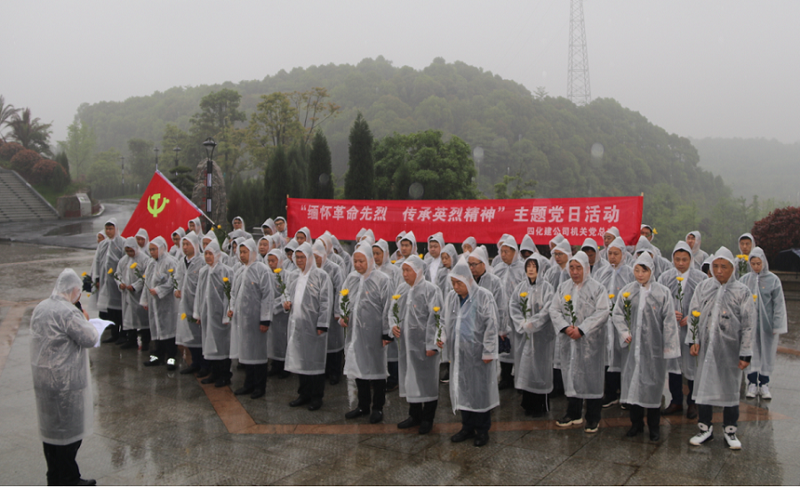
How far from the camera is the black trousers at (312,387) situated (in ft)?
19.7

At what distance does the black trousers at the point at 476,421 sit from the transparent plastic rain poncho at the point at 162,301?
455 centimetres

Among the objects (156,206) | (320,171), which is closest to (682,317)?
(156,206)

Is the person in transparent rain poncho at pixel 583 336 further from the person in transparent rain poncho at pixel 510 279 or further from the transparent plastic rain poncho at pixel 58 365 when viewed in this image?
the transparent plastic rain poncho at pixel 58 365

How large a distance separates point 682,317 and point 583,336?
148 centimetres

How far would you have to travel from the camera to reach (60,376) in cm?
408

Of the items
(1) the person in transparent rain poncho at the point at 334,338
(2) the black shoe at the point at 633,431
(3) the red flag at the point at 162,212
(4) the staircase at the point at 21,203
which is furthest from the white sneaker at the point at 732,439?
(4) the staircase at the point at 21,203

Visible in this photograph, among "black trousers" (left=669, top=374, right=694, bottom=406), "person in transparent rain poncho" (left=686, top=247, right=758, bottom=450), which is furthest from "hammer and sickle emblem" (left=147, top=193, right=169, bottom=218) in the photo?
"person in transparent rain poncho" (left=686, top=247, right=758, bottom=450)

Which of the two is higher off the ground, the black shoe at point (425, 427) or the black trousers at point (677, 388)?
the black trousers at point (677, 388)

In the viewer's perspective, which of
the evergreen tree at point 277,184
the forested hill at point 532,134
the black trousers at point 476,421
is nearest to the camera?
the black trousers at point 476,421

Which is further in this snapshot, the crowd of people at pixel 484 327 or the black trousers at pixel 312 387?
the black trousers at pixel 312 387

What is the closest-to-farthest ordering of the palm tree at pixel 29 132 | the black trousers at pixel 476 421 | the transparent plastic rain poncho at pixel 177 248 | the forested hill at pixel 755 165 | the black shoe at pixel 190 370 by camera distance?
the black trousers at pixel 476 421 → the black shoe at pixel 190 370 → the transparent plastic rain poncho at pixel 177 248 → the palm tree at pixel 29 132 → the forested hill at pixel 755 165

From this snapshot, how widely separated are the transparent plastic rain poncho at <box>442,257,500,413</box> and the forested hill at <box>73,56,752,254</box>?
48.5 metres

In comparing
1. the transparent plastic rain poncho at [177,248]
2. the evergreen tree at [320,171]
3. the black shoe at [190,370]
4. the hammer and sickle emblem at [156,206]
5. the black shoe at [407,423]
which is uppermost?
the evergreen tree at [320,171]

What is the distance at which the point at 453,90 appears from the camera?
306ft
